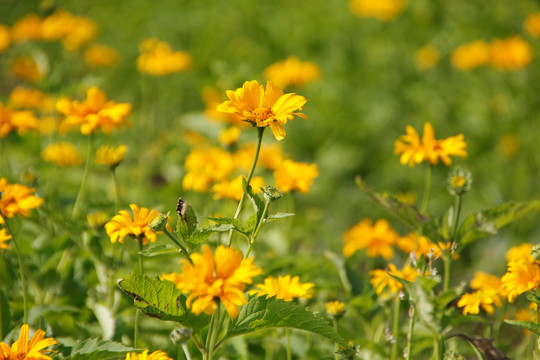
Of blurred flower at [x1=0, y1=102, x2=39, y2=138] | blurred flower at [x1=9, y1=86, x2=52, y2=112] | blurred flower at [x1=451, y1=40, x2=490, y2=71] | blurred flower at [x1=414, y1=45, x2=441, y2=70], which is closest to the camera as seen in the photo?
blurred flower at [x1=0, y1=102, x2=39, y2=138]

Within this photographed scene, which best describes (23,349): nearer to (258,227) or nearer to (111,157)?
(258,227)

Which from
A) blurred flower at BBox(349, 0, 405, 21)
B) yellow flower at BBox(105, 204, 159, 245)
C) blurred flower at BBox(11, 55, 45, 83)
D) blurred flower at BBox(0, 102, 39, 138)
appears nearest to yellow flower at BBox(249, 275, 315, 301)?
yellow flower at BBox(105, 204, 159, 245)

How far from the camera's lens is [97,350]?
1.36m

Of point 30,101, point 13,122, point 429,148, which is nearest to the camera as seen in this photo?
point 429,148

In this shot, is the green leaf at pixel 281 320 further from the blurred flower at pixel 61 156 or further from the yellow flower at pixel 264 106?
the blurred flower at pixel 61 156

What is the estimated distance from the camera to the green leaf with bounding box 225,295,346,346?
4.47 feet

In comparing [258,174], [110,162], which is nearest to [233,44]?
[258,174]

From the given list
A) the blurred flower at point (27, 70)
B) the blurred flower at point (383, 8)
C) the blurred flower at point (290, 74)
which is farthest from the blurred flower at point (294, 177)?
the blurred flower at point (383, 8)

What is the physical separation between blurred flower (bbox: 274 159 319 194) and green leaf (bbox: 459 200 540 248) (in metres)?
0.60

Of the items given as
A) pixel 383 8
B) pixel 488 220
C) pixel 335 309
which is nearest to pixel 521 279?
pixel 488 220

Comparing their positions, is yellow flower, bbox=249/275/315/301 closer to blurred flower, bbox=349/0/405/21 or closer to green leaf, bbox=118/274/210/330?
green leaf, bbox=118/274/210/330

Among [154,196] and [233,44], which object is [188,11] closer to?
[233,44]

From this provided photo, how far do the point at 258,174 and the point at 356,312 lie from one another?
1171mm

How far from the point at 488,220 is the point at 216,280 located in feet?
2.69
